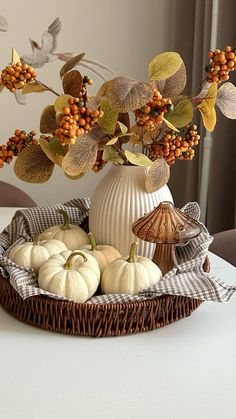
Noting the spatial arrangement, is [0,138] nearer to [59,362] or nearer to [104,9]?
[104,9]

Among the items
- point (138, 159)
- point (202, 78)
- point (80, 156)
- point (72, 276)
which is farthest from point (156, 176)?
point (202, 78)

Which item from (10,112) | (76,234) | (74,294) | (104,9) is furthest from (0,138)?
(74,294)

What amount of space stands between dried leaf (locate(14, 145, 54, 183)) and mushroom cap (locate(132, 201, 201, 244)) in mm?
220

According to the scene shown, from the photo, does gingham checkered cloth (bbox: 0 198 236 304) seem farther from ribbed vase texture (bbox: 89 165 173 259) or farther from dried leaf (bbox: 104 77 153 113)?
dried leaf (bbox: 104 77 153 113)

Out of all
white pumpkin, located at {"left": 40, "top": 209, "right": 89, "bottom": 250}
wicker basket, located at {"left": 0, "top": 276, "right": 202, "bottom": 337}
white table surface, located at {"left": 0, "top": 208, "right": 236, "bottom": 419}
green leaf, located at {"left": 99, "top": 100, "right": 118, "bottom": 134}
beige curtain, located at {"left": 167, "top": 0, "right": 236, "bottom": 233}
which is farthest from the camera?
beige curtain, located at {"left": 167, "top": 0, "right": 236, "bottom": 233}

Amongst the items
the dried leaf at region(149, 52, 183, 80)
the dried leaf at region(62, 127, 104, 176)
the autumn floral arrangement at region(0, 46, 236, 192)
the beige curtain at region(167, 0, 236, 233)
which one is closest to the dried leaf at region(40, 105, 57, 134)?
the autumn floral arrangement at region(0, 46, 236, 192)

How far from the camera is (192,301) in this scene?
3.78 ft

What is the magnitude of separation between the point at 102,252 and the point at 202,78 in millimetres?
1809

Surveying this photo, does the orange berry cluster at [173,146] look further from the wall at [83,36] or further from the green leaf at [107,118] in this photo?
the wall at [83,36]

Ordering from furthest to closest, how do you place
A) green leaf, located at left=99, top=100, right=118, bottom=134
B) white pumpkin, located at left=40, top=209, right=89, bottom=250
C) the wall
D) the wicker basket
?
the wall → white pumpkin, located at left=40, top=209, right=89, bottom=250 → green leaf, located at left=99, top=100, right=118, bottom=134 → the wicker basket

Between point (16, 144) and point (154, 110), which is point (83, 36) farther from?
point (154, 110)

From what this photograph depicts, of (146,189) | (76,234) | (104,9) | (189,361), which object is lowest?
(189,361)

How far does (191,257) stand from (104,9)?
1.99 metres

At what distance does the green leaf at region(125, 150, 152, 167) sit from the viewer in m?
1.19
